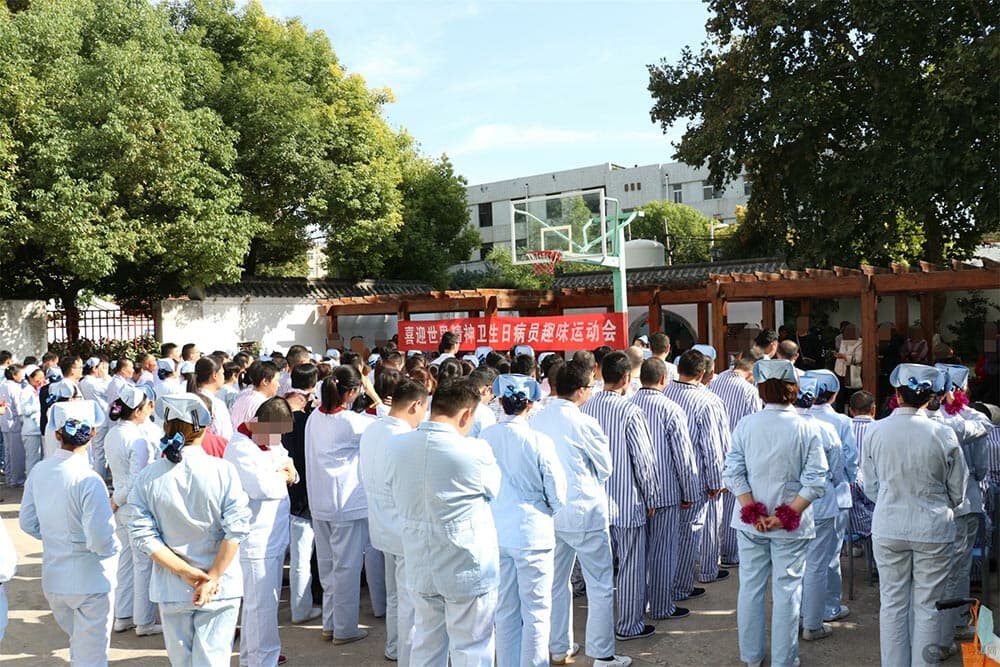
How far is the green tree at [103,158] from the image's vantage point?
1391 cm

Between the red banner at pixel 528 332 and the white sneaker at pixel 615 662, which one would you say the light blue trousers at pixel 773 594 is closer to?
the white sneaker at pixel 615 662

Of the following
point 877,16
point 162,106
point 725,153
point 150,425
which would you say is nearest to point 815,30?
point 877,16

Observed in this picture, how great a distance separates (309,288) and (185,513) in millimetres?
18237

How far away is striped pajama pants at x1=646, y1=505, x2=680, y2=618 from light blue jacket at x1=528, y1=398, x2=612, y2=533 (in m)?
0.94

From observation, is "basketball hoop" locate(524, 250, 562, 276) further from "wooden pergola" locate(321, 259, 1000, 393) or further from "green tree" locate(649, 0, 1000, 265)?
"green tree" locate(649, 0, 1000, 265)

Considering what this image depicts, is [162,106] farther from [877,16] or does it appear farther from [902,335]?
[902,335]

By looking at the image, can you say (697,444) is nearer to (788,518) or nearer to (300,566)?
(788,518)

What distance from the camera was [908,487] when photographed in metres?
3.89

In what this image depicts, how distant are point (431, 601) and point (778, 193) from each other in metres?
13.3

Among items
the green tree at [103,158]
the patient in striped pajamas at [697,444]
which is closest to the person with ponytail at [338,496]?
the patient in striped pajamas at [697,444]

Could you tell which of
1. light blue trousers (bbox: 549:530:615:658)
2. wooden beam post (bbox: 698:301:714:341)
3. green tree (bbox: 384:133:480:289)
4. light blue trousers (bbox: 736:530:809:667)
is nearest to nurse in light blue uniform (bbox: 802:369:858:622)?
light blue trousers (bbox: 736:530:809:667)

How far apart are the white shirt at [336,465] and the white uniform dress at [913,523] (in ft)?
9.29

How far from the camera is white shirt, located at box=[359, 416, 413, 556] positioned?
4125 mm

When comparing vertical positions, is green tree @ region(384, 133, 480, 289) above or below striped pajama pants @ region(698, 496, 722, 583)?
above
